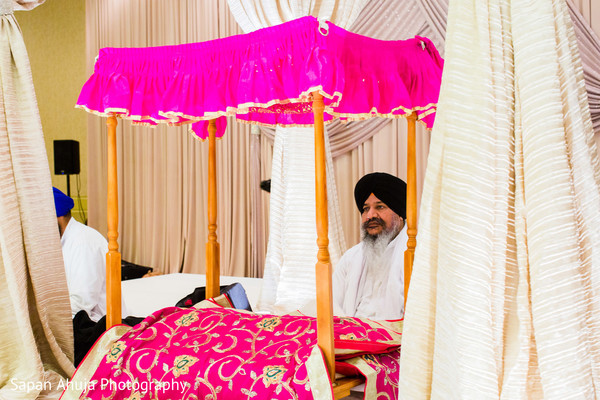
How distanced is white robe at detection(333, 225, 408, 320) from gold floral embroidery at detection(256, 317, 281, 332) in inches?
33.6

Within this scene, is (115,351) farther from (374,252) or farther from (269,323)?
(374,252)

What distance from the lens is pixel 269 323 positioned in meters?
2.31

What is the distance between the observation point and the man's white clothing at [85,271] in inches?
117

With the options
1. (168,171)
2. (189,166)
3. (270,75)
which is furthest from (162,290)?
(270,75)

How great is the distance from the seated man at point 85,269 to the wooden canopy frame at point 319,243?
2.00 feet

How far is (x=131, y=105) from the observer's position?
2.35m

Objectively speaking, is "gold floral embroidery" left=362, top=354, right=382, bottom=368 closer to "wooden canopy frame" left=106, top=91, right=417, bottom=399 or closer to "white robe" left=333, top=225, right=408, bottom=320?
"wooden canopy frame" left=106, top=91, right=417, bottom=399

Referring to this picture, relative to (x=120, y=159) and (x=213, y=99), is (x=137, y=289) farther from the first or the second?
(x=213, y=99)

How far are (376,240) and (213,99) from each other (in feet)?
5.40

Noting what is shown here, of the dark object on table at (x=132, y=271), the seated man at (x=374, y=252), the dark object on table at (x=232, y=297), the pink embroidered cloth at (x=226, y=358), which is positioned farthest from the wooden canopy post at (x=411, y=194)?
the dark object on table at (x=132, y=271)

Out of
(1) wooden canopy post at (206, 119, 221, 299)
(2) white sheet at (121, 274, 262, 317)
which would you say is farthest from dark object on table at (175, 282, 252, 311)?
(2) white sheet at (121, 274, 262, 317)

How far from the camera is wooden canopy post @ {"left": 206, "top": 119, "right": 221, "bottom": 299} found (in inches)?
114

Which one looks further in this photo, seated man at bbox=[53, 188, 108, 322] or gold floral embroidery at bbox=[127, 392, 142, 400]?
seated man at bbox=[53, 188, 108, 322]

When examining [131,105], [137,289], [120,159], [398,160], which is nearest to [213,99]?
[131,105]
